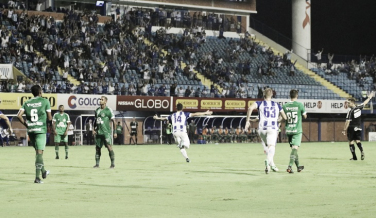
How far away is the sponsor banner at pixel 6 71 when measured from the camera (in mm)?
45594

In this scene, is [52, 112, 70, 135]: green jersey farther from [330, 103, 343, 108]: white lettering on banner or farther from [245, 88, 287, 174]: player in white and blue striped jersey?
[330, 103, 343, 108]: white lettering on banner

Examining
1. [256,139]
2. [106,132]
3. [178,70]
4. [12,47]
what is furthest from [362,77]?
[106,132]

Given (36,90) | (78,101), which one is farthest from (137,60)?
(36,90)

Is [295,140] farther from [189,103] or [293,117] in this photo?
[189,103]

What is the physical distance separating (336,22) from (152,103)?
29.5 metres

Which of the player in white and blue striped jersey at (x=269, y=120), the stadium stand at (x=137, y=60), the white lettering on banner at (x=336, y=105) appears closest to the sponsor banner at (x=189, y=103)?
the stadium stand at (x=137, y=60)

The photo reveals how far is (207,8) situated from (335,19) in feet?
44.7

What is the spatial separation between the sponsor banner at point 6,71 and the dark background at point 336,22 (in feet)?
121

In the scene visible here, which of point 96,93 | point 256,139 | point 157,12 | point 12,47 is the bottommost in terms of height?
point 256,139

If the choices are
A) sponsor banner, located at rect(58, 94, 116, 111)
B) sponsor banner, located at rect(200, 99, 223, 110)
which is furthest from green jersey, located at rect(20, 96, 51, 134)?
sponsor banner, located at rect(200, 99, 223, 110)

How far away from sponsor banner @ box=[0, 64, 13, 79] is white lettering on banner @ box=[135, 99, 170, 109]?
31.0ft

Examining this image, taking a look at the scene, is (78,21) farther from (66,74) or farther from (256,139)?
(256,139)

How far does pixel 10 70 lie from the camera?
45812 mm

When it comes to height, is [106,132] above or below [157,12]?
below
